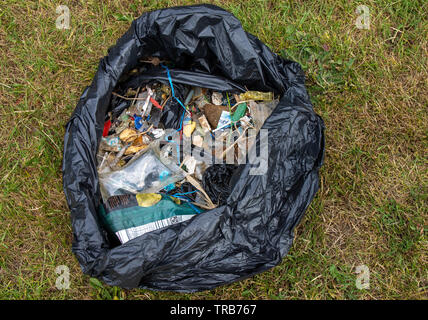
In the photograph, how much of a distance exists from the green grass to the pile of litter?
11.0 inches

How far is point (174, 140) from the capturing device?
1.65 metres

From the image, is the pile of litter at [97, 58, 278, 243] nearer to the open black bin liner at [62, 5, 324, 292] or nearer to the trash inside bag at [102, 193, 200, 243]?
the trash inside bag at [102, 193, 200, 243]

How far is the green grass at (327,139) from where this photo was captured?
164 cm

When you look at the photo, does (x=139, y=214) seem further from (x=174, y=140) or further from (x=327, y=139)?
(x=327, y=139)

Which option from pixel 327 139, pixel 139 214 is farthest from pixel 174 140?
pixel 327 139

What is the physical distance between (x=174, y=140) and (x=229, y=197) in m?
0.46

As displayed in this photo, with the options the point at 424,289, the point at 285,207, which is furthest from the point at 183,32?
the point at 424,289

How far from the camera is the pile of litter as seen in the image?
1581 mm

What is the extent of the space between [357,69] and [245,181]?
89 centimetres

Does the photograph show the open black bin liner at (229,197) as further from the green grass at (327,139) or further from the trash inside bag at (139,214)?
the green grass at (327,139)

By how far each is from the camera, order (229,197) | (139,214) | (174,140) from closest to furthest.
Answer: (229,197), (139,214), (174,140)

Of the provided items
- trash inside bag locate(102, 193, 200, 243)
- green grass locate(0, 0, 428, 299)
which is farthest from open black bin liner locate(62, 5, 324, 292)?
green grass locate(0, 0, 428, 299)

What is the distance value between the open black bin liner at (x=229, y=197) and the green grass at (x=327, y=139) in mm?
272

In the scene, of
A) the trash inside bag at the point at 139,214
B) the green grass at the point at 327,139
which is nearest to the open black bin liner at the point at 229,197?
the trash inside bag at the point at 139,214
